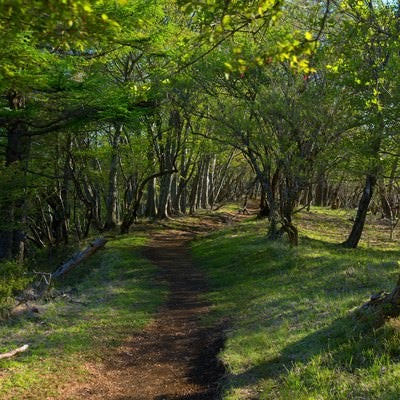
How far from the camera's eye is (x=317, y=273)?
42.3ft

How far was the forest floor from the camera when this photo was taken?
6910 mm

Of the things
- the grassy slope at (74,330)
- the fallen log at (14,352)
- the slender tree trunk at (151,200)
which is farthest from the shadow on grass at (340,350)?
the slender tree trunk at (151,200)

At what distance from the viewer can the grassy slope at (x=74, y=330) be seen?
7.04 metres

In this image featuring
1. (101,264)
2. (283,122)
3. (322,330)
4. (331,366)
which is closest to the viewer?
(331,366)

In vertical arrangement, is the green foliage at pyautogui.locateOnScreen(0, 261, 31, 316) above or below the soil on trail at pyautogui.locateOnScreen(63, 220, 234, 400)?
above

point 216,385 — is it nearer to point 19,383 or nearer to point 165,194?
point 19,383

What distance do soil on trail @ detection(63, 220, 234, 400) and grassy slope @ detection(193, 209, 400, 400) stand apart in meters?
0.41

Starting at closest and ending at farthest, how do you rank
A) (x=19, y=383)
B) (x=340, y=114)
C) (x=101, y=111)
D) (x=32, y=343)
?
(x=19, y=383) → (x=32, y=343) → (x=101, y=111) → (x=340, y=114)

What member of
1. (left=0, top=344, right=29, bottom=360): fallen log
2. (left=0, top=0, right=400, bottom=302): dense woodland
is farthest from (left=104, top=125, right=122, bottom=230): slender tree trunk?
(left=0, top=344, right=29, bottom=360): fallen log

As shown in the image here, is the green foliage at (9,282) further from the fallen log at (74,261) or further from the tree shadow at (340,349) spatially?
the tree shadow at (340,349)

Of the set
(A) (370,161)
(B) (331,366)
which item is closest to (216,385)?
(B) (331,366)

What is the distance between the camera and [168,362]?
8.18 metres

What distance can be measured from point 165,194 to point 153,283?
52.3 ft

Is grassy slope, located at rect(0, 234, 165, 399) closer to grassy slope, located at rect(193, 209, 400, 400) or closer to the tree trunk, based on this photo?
grassy slope, located at rect(193, 209, 400, 400)
